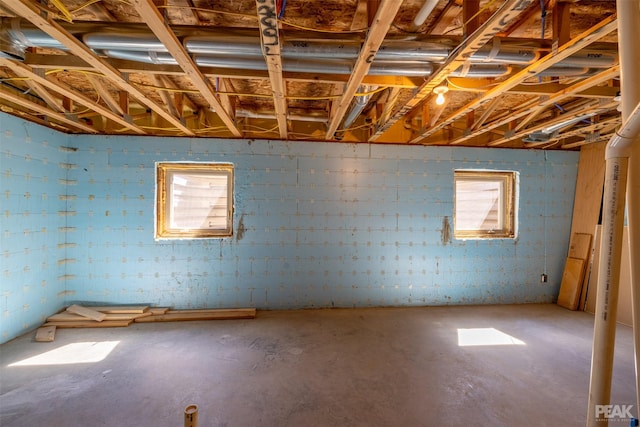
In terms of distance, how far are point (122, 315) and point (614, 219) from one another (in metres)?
4.16

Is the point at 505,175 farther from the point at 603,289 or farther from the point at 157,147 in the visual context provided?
the point at 157,147

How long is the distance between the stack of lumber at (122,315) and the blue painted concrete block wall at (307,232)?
152mm

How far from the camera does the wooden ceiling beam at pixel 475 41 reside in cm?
122

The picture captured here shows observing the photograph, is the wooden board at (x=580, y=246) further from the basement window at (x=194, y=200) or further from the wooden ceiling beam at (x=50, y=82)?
the wooden ceiling beam at (x=50, y=82)

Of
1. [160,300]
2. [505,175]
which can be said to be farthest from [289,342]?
[505,175]

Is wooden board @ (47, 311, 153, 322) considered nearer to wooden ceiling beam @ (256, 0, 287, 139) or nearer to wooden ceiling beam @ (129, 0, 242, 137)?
wooden ceiling beam @ (129, 0, 242, 137)

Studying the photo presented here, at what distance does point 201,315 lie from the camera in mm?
3256

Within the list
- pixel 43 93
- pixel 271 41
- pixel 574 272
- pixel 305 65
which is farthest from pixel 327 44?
pixel 574 272

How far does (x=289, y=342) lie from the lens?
8.83ft

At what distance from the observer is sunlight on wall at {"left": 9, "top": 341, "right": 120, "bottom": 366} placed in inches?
91.3

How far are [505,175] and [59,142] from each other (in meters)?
5.93

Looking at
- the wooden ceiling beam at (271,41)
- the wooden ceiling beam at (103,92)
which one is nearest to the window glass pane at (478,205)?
the wooden ceiling beam at (271,41)

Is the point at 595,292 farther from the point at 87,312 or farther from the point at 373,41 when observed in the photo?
the point at 87,312

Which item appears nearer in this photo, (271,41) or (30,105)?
(271,41)
